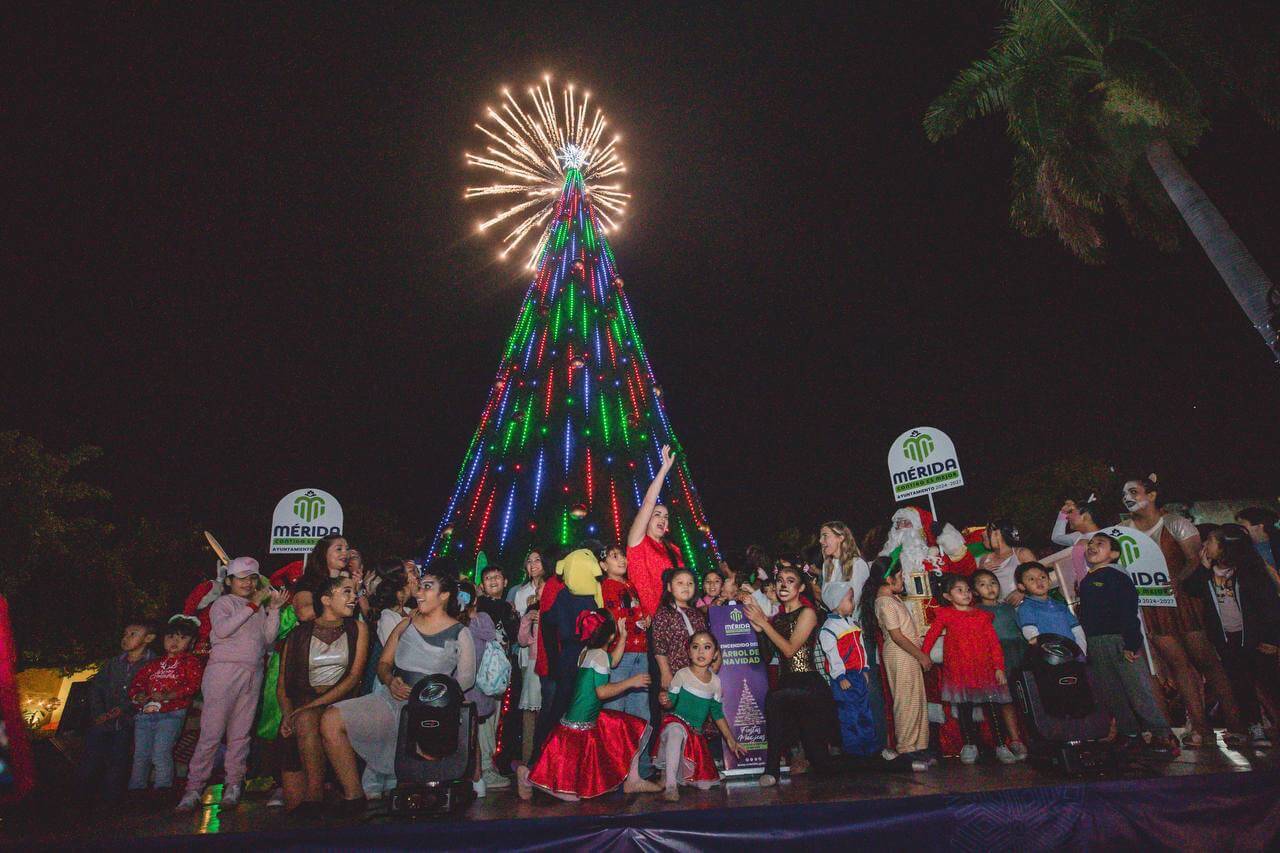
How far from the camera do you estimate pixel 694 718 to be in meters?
Result: 5.59

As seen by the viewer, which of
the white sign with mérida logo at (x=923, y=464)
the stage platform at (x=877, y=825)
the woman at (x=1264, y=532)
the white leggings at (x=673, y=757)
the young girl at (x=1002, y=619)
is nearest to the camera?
the stage platform at (x=877, y=825)

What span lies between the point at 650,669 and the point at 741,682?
2.74 feet

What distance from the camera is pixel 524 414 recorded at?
57.0 ft

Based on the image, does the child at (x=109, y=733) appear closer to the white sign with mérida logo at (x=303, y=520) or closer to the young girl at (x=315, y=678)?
the young girl at (x=315, y=678)

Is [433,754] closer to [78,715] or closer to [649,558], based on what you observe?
[649,558]

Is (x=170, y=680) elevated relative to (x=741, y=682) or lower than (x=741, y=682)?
elevated

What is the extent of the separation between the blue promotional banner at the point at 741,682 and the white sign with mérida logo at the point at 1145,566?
378 centimetres

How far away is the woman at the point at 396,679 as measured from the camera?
16.4ft

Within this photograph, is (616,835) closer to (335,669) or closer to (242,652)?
(335,669)

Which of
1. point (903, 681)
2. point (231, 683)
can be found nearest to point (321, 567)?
point (231, 683)

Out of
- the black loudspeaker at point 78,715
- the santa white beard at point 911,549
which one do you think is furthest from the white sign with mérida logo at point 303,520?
the santa white beard at point 911,549

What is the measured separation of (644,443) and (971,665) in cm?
1317

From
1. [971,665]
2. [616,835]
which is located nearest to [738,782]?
[616,835]

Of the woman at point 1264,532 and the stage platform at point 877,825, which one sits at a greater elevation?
the woman at point 1264,532
